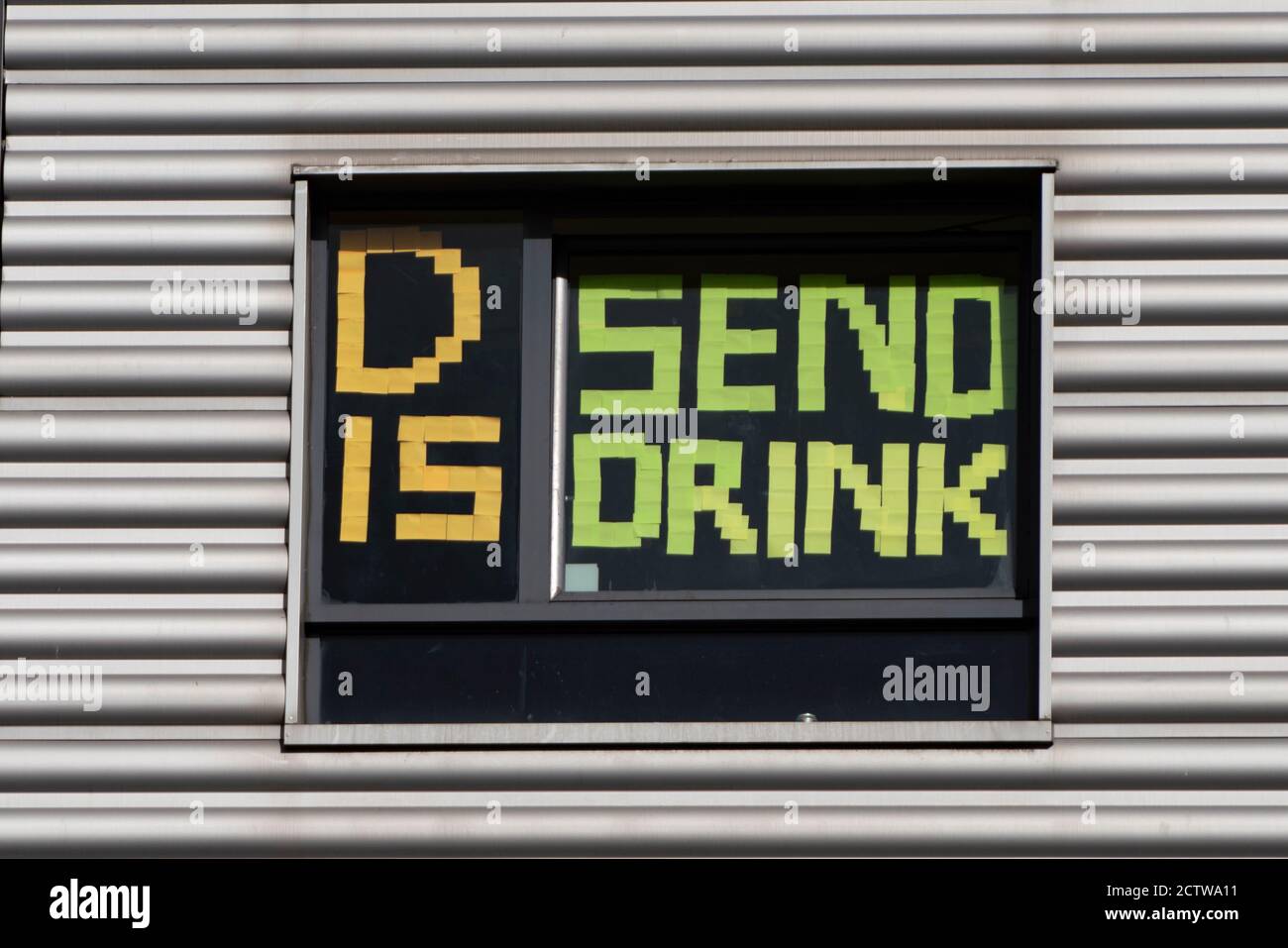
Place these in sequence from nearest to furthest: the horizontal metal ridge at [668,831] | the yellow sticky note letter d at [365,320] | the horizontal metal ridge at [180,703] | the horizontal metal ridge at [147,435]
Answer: the horizontal metal ridge at [668,831] → the horizontal metal ridge at [180,703] → the horizontal metal ridge at [147,435] → the yellow sticky note letter d at [365,320]

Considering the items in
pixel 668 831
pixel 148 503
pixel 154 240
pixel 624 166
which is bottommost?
pixel 668 831

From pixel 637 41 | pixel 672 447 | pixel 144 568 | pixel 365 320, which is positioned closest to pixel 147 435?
pixel 144 568

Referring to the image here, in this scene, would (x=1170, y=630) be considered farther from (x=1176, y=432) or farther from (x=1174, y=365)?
(x=1174, y=365)

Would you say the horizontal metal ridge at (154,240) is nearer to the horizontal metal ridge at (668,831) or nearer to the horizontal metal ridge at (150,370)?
the horizontal metal ridge at (150,370)

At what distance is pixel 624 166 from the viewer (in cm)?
612

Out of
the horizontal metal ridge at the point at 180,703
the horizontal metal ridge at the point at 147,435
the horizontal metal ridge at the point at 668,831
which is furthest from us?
the horizontal metal ridge at the point at 147,435

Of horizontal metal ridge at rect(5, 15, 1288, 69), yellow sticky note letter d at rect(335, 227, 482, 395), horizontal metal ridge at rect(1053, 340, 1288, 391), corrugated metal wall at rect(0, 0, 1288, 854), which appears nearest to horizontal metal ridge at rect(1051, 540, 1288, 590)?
corrugated metal wall at rect(0, 0, 1288, 854)

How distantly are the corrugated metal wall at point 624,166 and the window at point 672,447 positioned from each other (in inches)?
8.4

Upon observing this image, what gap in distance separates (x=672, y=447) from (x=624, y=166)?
3.72 feet

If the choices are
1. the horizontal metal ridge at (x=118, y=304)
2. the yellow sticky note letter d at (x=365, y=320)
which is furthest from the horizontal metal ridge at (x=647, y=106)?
the horizontal metal ridge at (x=118, y=304)

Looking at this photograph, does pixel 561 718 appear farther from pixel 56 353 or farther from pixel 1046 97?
pixel 1046 97

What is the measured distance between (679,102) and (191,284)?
207 cm

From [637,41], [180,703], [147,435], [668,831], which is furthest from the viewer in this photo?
[637,41]

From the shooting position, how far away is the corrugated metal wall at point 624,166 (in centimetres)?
584
